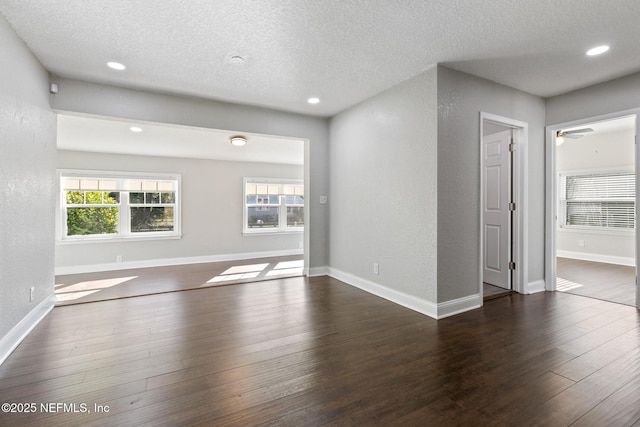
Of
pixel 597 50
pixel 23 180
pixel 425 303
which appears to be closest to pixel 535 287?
pixel 425 303

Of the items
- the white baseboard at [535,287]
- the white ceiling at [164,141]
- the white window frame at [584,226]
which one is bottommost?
the white baseboard at [535,287]

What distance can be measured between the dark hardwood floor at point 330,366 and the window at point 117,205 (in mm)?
3262

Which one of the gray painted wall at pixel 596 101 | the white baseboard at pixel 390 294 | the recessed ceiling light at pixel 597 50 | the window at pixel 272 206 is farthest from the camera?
the window at pixel 272 206

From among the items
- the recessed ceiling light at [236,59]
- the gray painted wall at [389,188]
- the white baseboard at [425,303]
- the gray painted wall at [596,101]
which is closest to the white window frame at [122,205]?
the gray painted wall at [389,188]

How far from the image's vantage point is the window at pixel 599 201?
5836 millimetres

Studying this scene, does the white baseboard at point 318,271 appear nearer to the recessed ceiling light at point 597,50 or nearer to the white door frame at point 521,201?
the white door frame at point 521,201

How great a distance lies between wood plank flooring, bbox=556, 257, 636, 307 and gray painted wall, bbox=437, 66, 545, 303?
1.86m

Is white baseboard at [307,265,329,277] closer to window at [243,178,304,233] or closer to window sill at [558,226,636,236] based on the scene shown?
window at [243,178,304,233]

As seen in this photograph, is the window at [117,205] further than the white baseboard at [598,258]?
Yes

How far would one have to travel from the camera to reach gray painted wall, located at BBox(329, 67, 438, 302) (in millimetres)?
3197

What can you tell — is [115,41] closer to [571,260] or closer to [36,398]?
[36,398]

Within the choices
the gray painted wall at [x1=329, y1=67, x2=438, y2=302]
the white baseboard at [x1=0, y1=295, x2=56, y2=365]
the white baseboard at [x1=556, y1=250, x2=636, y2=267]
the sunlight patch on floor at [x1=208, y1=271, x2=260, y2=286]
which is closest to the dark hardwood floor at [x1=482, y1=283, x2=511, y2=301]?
the gray painted wall at [x1=329, y1=67, x2=438, y2=302]

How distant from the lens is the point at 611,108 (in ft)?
11.3

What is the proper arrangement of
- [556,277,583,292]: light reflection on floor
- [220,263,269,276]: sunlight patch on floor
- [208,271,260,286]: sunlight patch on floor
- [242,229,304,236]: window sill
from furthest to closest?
[242,229,304,236]: window sill, [220,263,269,276]: sunlight patch on floor, [208,271,260,286]: sunlight patch on floor, [556,277,583,292]: light reflection on floor
